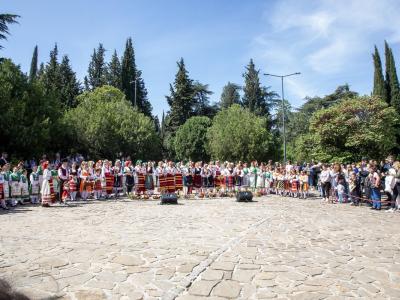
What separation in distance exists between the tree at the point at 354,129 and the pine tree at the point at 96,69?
150 feet

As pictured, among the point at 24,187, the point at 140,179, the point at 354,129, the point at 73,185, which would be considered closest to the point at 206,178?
the point at 140,179

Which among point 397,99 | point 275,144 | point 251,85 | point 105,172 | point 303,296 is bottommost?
point 303,296

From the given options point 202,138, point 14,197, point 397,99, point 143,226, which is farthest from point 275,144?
point 143,226

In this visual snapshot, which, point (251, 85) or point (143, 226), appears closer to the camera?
point (143, 226)

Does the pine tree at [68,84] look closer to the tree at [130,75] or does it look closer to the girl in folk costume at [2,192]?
the tree at [130,75]

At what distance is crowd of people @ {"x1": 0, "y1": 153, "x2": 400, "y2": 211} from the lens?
17141 mm

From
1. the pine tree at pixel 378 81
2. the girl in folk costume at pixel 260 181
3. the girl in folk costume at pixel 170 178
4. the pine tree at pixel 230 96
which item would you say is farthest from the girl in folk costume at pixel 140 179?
the pine tree at pixel 230 96

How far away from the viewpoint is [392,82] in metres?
51.1

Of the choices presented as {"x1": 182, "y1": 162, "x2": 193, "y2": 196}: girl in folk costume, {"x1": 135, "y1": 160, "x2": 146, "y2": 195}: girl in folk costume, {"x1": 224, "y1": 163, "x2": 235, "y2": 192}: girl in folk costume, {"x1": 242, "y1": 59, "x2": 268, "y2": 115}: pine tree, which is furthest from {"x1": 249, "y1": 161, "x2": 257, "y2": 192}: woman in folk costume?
{"x1": 242, "y1": 59, "x2": 268, "y2": 115}: pine tree

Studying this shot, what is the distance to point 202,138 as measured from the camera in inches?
2077

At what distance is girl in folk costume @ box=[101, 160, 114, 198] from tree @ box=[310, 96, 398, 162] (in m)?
25.3

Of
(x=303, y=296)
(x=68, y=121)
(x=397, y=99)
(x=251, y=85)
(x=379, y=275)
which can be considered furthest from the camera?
(x=251, y=85)

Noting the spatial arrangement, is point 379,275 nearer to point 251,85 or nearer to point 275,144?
point 275,144

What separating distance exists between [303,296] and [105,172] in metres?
17.0
